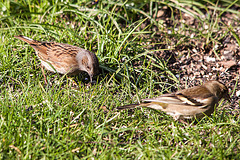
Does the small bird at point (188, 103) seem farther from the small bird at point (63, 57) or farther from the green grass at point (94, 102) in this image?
the small bird at point (63, 57)

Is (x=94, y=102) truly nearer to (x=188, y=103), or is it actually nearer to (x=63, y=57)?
(x=63, y=57)

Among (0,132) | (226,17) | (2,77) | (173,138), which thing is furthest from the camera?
(226,17)

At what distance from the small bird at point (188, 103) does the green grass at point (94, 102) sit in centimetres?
15

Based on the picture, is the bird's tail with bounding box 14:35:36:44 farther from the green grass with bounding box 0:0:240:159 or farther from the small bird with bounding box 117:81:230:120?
the small bird with bounding box 117:81:230:120

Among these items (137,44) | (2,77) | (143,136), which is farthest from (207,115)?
(2,77)

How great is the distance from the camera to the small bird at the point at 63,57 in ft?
17.1

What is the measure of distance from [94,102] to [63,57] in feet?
4.08

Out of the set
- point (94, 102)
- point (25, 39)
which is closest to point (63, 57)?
point (25, 39)

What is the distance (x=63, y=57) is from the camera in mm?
5473

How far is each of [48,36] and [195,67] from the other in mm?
3074

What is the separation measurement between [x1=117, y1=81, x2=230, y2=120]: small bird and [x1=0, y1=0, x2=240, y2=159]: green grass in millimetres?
155

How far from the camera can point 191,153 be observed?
388 cm

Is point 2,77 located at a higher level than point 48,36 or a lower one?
lower

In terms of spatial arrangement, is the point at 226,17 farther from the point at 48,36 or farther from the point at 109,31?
the point at 48,36
